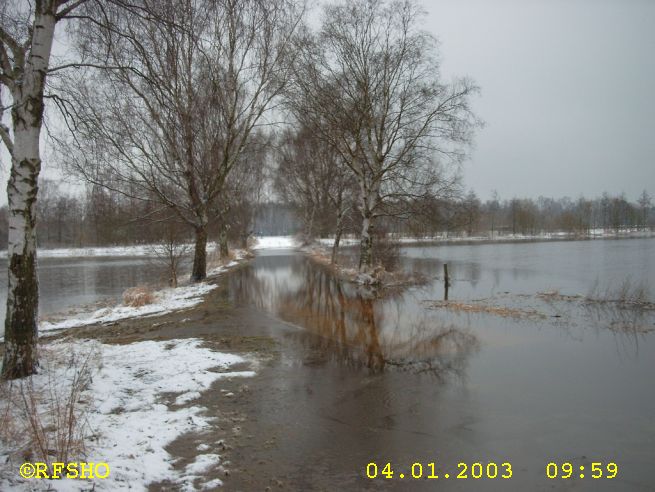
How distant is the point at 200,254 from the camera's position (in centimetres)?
2006

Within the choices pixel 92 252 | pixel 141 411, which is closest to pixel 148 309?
pixel 141 411

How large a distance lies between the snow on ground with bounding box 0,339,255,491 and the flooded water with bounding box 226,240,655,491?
0.71 metres

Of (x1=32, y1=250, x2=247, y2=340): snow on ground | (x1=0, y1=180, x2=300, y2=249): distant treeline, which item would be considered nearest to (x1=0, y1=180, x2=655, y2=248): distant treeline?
(x1=0, y1=180, x2=300, y2=249): distant treeline

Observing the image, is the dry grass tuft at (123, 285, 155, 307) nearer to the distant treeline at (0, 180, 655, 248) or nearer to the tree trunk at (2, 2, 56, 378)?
the distant treeline at (0, 180, 655, 248)

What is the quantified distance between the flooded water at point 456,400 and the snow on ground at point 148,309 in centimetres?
362

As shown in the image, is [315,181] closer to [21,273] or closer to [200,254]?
[200,254]

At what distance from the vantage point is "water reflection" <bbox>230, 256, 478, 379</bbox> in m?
8.09

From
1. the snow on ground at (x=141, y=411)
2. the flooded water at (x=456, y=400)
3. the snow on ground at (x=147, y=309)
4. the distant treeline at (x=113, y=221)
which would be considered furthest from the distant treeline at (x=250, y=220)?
the snow on ground at (x=141, y=411)

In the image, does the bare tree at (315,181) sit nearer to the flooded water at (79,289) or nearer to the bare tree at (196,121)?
the bare tree at (196,121)

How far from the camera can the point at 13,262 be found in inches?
227

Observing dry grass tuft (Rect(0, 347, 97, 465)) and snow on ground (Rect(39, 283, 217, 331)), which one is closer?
dry grass tuft (Rect(0, 347, 97, 465))

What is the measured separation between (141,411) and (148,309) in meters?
8.90

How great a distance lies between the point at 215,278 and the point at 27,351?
16.0 metres

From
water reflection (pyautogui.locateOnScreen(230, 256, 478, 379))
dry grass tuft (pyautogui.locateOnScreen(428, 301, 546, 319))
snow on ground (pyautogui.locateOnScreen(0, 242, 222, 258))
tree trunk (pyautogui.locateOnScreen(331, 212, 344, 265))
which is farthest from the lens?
snow on ground (pyautogui.locateOnScreen(0, 242, 222, 258))
